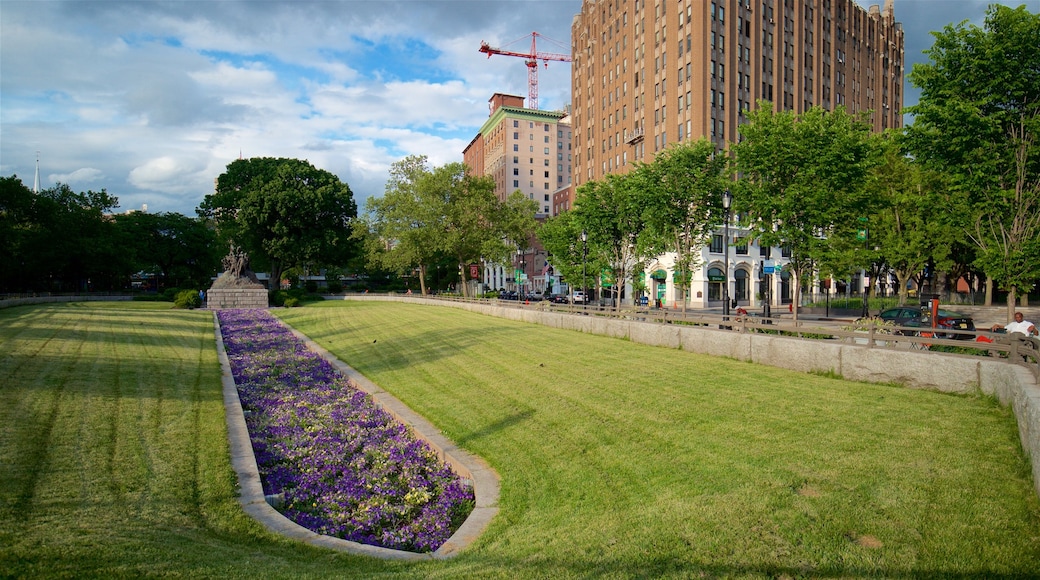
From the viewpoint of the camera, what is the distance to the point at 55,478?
276 inches

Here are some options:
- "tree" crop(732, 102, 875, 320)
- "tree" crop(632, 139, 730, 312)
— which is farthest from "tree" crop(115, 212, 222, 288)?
"tree" crop(732, 102, 875, 320)

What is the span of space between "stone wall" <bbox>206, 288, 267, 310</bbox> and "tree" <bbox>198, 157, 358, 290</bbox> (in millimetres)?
13237

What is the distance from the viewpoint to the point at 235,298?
49.2 meters

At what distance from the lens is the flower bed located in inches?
283

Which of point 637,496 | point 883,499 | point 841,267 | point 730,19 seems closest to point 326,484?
point 637,496

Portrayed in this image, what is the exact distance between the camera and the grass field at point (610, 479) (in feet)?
17.1

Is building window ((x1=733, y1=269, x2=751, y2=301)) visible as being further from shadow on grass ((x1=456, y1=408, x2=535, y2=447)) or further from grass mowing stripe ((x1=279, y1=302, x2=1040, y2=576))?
shadow on grass ((x1=456, y1=408, x2=535, y2=447))

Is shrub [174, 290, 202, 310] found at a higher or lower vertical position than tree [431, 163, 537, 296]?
lower

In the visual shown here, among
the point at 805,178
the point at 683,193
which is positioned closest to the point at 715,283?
the point at 683,193

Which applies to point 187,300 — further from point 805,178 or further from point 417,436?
point 805,178

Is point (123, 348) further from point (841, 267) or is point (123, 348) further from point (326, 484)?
point (841, 267)

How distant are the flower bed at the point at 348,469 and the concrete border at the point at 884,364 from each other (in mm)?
7110

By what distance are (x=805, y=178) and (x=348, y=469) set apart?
2249 cm

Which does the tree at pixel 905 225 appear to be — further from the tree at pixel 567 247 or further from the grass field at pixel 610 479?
the grass field at pixel 610 479
